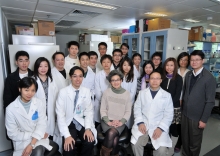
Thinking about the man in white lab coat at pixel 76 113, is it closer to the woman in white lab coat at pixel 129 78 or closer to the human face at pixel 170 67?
the woman in white lab coat at pixel 129 78

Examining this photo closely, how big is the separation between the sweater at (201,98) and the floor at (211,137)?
762 millimetres

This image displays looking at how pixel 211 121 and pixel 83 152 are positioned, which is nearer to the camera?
pixel 83 152

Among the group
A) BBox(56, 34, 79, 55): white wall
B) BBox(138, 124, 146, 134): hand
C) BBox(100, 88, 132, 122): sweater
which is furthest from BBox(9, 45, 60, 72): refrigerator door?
BBox(56, 34, 79, 55): white wall

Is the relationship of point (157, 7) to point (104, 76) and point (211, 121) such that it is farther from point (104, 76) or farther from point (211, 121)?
point (211, 121)

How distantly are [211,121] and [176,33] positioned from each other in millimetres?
1996

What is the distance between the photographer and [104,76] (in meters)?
2.28

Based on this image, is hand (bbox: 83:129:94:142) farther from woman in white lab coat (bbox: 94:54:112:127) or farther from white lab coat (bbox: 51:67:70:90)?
white lab coat (bbox: 51:67:70:90)

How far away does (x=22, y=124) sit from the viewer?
5.04ft

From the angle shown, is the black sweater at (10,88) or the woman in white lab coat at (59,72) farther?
the woman in white lab coat at (59,72)

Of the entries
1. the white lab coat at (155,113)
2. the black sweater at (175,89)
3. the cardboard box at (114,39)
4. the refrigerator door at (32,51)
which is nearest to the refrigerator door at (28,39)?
the refrigerator door at (32,51)

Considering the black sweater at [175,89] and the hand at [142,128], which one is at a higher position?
the black sweater at [175,89]

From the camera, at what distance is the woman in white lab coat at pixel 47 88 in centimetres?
188

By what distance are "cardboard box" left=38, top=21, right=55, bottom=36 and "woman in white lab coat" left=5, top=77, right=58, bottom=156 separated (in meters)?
1.72

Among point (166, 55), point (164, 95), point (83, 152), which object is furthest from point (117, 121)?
point (166, 55)
